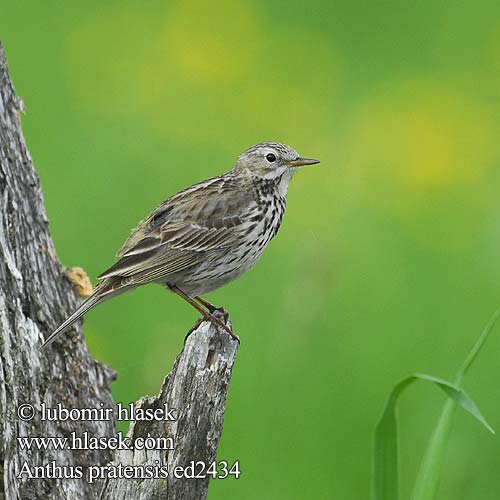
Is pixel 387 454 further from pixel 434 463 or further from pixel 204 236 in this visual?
pixel 204 236

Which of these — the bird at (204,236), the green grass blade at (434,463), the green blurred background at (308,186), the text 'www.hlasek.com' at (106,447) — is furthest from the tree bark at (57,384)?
the green blurred background at (308,186)

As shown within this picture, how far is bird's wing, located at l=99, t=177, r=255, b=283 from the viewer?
6.78 metres

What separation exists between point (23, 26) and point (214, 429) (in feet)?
32.9

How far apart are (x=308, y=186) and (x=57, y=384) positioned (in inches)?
275

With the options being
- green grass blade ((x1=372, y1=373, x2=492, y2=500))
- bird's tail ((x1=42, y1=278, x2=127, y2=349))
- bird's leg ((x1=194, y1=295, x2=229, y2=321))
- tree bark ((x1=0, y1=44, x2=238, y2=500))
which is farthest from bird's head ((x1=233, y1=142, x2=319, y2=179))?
green grass blade ((x1=372, y1=373, x2=492, y2=500))

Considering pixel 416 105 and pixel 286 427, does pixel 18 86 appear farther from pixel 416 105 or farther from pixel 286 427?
pixel 286 427

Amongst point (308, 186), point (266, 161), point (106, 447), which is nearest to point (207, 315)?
point (106, 447)

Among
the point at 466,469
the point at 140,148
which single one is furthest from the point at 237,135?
the point at 466,469

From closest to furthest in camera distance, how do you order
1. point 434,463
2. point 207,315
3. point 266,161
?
point 434,463
point 207,315
point 266,161

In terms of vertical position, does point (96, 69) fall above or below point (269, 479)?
above

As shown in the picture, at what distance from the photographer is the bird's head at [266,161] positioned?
24.8 feet

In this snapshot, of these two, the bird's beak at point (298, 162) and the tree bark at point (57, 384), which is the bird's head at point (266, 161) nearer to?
the bird's beak at point (298, 162)

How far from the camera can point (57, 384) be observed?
618 centimetres

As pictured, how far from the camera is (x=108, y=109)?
521 inches
